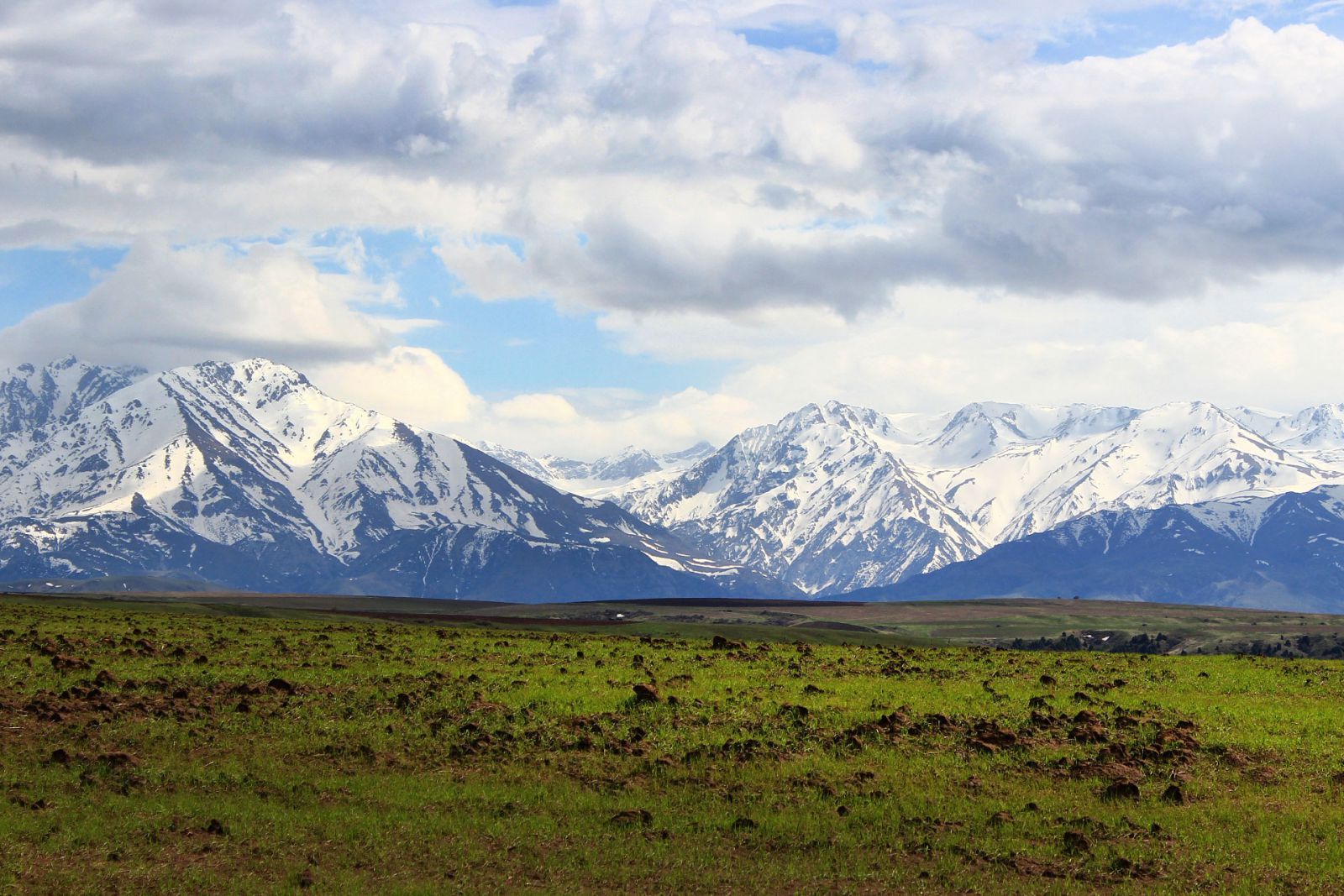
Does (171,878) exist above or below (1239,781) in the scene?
below

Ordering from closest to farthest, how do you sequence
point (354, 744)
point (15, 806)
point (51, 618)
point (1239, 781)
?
point (15, 806) → point (1239, 781) → point (354, 744) → point (51, 618)

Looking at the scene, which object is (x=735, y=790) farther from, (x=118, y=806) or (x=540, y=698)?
(x=118, y=806)

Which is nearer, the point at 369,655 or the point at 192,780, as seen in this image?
the point at 192,780

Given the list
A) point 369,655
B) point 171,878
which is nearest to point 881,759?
point 171,878

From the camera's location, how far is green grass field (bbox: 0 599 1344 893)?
31.0 m

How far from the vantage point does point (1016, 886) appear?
2988cm

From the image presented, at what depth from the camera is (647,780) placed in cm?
3744

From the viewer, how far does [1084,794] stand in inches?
1407

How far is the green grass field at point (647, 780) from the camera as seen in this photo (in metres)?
31.0

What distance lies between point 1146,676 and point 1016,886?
99.8ft

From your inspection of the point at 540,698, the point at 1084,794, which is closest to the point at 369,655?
the point at 540,698

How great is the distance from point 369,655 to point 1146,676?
33101mm

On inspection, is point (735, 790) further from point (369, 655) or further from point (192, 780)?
point (369, 655)

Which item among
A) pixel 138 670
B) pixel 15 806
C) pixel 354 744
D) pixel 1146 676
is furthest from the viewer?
pixel 1146 676
